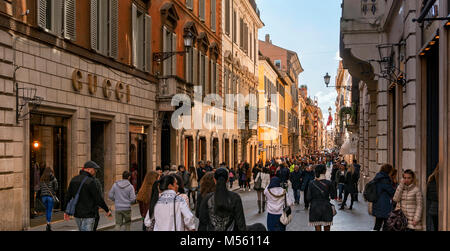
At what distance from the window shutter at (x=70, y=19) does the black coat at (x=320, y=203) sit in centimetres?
835

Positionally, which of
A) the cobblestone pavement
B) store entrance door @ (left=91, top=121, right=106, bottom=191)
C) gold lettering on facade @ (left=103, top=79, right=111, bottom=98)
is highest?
gold lettering on facade @ (left=103, top=79, right=111, bottom=98)

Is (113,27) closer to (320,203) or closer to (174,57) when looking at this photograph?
(174,57)

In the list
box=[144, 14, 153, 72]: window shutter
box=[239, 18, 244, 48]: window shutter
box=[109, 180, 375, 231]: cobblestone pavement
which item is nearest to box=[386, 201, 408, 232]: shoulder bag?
box=[109, 180, 375, 231]: cobblestone pavement

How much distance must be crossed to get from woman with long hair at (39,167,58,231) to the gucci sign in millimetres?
2772

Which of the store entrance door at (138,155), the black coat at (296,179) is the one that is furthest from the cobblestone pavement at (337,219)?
the store entrance door at (138,155)

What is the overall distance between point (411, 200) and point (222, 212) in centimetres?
370

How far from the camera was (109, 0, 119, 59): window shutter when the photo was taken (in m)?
18.9

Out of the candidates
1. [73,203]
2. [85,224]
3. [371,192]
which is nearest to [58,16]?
[73,203]

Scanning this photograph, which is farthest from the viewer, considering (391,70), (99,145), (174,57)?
(174,57)

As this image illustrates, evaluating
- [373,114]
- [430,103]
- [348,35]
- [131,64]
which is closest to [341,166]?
[373,114]

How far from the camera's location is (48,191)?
13.9 meters

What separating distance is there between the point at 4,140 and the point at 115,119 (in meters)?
6.87

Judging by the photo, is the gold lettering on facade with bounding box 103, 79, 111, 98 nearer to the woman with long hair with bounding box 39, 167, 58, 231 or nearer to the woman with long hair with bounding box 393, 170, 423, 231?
the woman with long hair with bounding box 39, 167, 58, 231

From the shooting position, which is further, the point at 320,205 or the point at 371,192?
the point at 371,192
